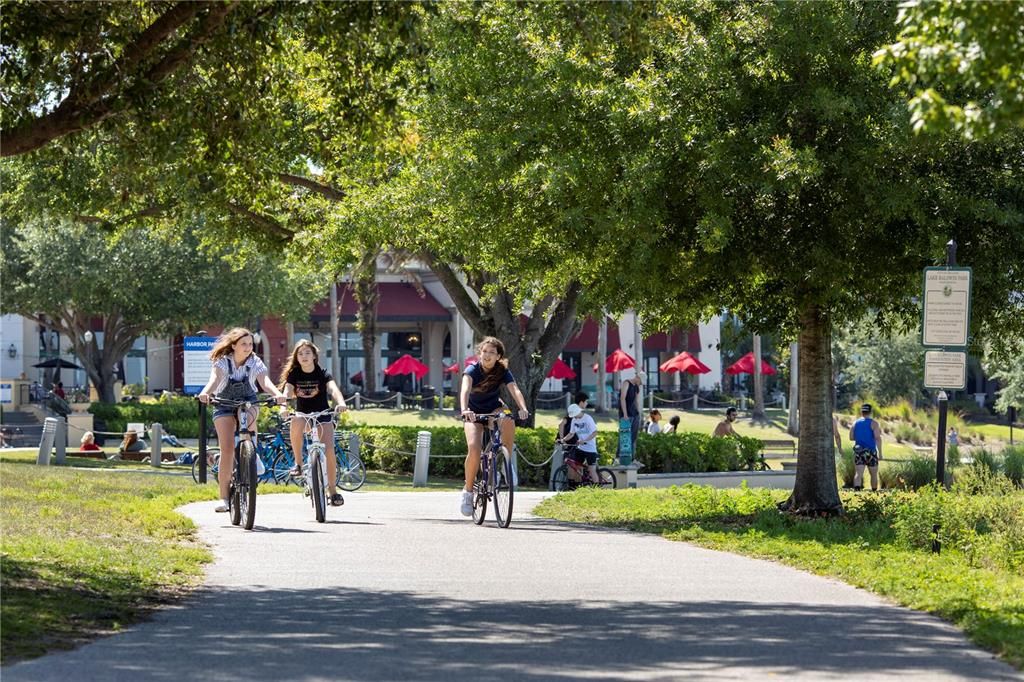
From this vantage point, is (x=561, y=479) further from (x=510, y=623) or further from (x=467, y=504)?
(x=510, y=623)

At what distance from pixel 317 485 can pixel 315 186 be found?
12.1 m

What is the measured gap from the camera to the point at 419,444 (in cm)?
2658

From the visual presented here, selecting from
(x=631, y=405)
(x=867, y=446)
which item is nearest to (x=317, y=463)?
(x=631, y=405)

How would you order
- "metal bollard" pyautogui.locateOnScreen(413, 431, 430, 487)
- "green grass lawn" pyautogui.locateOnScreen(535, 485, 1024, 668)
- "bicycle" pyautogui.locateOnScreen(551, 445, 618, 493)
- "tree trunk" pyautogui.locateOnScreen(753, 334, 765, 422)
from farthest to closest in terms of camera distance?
1. "tree trunk" pyautogui.locateOnScreen(753, 334, 765, 422)
2. "metal bollard" pyautogui.locateOnScreen(413, 431, 430, 487)
3. "bicycle" pyautogui.locateOnScreen(551, 445, 618, 493)
4. "green grass lawn" pyautogui.locateOnScreen(535, 485, 1024, 668)

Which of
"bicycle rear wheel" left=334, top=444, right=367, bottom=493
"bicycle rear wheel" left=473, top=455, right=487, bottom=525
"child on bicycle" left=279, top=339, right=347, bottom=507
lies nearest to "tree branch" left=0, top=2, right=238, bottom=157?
"child on bicycle" left=279, top=339, right=347, bottom=507

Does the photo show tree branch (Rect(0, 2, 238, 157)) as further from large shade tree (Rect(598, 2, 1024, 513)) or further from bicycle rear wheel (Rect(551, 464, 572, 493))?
bicycle rear wheel (Rect(551, 464, 572, 493))

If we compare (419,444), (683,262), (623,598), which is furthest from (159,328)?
(623,598)

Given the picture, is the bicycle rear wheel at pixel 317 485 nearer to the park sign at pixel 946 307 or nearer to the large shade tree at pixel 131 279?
the park sign at pixel 946 307

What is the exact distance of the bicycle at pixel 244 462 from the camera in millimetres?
13000

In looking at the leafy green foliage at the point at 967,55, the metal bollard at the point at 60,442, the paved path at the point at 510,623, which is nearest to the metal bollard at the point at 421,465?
the metal bollard at the point at 60,442

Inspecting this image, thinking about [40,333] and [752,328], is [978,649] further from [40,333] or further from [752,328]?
[40,333]

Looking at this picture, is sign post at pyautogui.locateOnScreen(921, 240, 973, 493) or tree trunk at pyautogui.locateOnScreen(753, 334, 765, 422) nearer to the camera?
sign post at pyautogui.locateOnScreen(921, 240, 973, 493)

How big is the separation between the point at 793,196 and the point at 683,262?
150 centimetres

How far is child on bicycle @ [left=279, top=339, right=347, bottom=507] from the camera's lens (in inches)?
558
